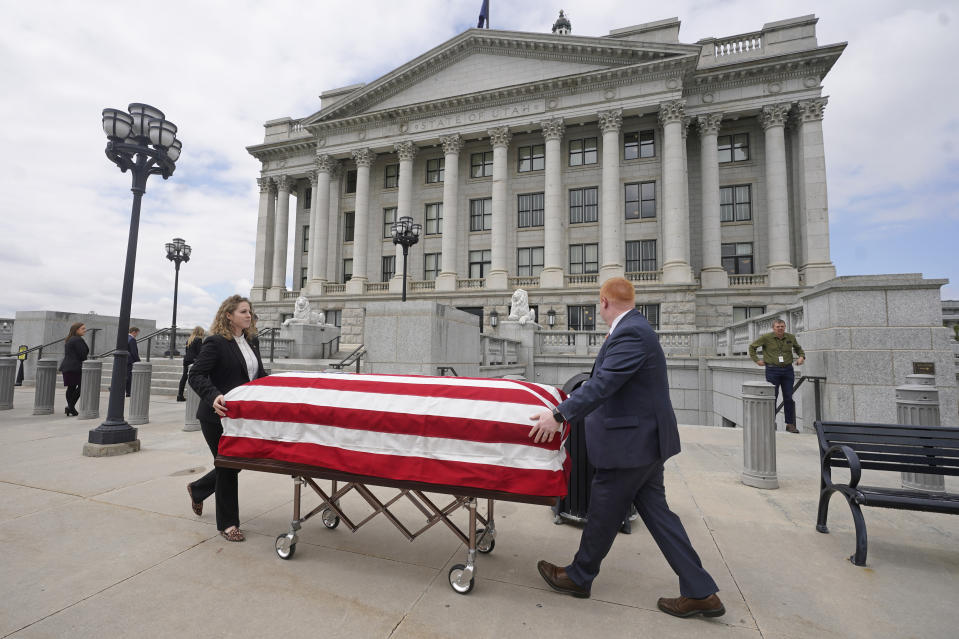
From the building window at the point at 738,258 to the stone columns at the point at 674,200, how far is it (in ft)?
14.1

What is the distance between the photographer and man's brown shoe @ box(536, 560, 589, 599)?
118 inches

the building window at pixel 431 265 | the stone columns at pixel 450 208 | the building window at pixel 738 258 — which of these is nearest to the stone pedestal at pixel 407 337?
the stone columns at pixel 450 208

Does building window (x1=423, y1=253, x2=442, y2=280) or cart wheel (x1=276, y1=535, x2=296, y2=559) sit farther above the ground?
building window (x1=423, y1=253, x2=442, y2=280)

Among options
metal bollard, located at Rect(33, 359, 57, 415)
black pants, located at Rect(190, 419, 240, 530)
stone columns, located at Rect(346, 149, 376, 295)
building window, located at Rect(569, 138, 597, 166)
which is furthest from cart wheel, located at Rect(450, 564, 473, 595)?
stone columns, located at Rect(346, 149, 376, 295)

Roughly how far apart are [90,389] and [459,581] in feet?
36.9

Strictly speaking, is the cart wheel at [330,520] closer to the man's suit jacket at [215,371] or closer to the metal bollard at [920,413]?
the man's suit jacket at [215,371]

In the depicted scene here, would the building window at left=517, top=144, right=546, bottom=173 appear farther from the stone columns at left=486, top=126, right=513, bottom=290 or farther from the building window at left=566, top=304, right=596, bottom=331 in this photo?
the building window at left=566, top=304, right=596, bottom=331

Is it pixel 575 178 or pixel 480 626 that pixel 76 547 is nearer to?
pixel 480 626

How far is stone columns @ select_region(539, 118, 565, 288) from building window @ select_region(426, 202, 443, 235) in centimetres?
930

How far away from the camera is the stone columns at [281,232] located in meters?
40.3

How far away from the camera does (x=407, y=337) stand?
10.6 m

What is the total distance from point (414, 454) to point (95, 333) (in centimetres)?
2288

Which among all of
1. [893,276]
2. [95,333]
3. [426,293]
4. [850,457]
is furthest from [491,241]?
[850,457]

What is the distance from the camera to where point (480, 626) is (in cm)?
266
